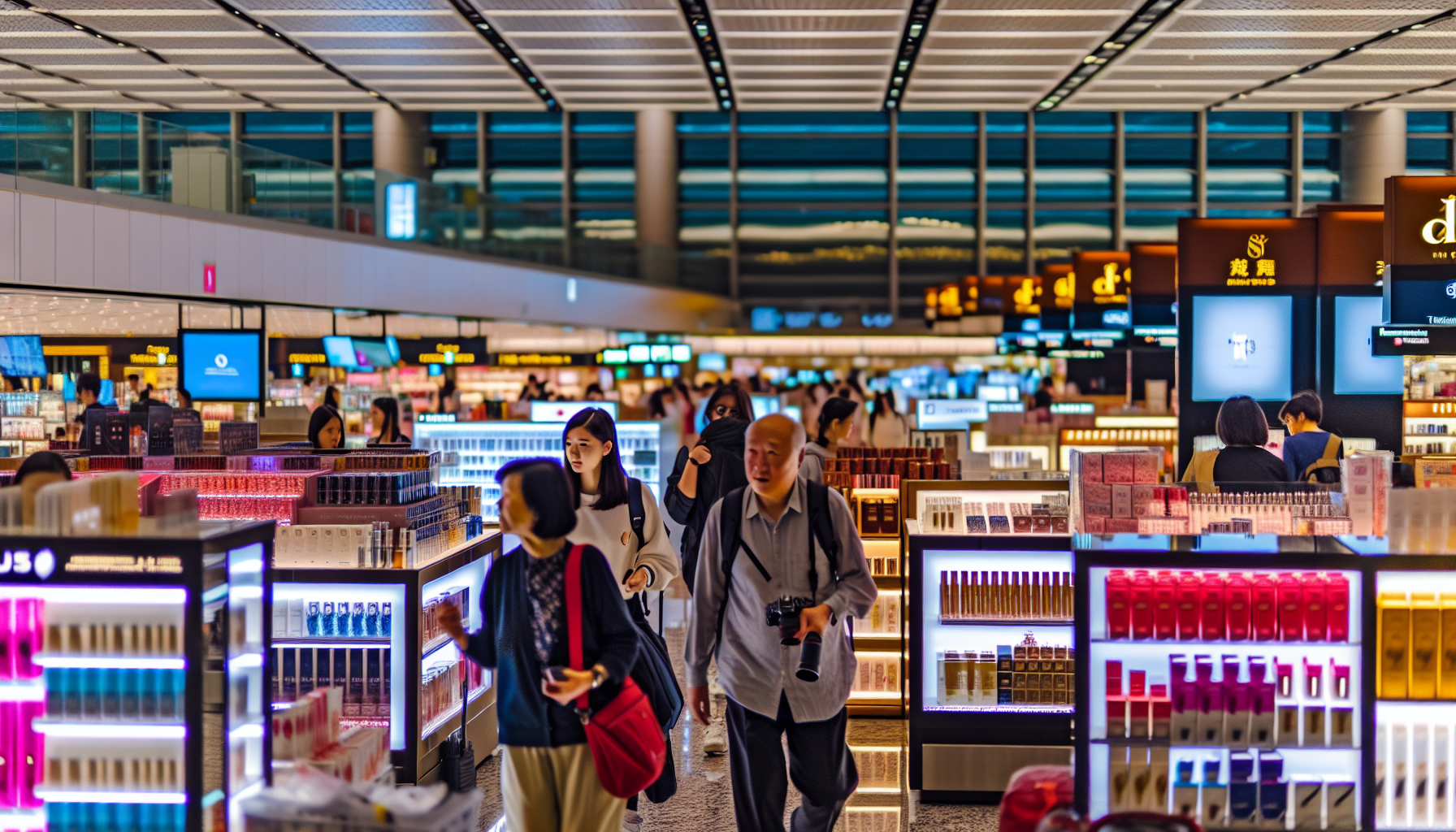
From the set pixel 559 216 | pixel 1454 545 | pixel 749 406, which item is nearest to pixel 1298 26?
pixel 559 216

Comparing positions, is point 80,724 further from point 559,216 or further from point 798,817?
point 559,216

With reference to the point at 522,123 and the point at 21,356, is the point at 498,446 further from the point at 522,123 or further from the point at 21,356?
the point at 522,123

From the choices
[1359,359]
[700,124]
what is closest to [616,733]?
[1359,359]

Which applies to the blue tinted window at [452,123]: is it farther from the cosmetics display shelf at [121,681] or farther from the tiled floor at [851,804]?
the cosmetics display shelf at [121,681]

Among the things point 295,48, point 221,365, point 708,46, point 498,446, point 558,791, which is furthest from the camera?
point 708,46

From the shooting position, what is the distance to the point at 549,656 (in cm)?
357

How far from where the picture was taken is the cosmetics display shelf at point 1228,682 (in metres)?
3.94

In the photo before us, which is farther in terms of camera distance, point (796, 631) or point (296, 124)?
point (296, 124)

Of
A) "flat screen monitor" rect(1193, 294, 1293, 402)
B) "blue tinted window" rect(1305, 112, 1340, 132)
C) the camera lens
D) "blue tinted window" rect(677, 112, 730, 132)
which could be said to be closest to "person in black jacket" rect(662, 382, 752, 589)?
the camera lens

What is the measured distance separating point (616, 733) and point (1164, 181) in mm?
33094

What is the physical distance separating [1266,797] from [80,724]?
350 centimetres

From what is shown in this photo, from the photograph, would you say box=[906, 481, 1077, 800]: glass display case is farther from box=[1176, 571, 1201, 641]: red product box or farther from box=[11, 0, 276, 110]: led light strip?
box=[11, 0, 276, 110]: led light strip

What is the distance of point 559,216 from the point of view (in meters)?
26.2

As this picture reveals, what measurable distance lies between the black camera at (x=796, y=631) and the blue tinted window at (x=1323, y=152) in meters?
33.3
